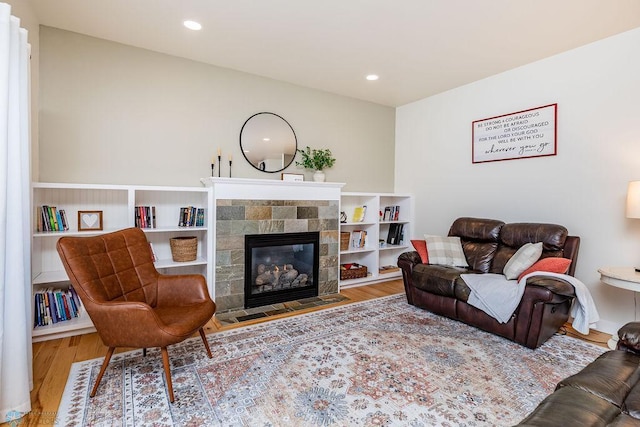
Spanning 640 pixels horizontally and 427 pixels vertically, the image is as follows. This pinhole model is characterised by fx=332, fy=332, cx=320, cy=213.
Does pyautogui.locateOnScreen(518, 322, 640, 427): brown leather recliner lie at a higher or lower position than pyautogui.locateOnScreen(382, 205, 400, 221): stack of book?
lower

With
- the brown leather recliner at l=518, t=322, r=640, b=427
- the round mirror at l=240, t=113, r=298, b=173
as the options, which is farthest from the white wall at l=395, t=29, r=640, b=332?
the round mirror at l=240, t=113, r=298, b=173

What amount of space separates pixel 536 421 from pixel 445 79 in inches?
147

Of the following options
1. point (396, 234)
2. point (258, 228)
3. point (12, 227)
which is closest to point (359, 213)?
point (396, 234)

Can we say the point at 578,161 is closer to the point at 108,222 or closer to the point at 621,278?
the point at 621,278

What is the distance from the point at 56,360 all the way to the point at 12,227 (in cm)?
124

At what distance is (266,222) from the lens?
11.8 ft

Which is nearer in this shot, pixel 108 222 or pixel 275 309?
pixel 108 222

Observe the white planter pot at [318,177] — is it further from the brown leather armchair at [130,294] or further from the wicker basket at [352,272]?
the brown leather armchair at [130,294]

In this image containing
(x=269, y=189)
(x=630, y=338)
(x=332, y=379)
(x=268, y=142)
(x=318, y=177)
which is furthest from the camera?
(x=318, y=177)

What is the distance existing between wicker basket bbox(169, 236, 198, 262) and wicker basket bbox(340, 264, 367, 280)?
6.28 feet

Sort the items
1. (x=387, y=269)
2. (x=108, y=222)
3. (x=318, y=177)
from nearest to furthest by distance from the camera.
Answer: (x=108, y=222), (x=318, y=177), (x=387, y=269)

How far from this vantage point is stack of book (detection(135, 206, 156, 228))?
10.3 ft

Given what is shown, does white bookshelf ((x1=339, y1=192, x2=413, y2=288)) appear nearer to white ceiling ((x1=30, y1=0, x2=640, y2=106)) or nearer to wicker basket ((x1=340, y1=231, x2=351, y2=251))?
wicker basket ((x1=340, y1=231, x2=351, y2=251))

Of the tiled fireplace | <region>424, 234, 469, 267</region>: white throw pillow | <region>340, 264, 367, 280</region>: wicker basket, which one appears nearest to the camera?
the tiled fireplace
